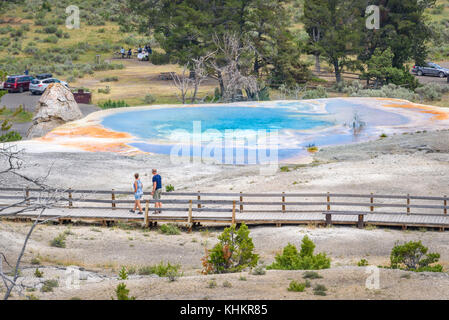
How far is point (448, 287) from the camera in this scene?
12.6 m

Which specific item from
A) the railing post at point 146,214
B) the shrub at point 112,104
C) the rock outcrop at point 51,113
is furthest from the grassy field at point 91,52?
the railing post at point 146,214

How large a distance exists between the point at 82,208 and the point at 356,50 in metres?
34.1

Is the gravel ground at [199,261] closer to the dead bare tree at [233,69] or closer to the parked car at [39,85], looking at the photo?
the dead bare tree at [233,69]

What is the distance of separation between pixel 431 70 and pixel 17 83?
34.4 m

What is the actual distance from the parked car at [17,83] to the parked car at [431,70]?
32.5m

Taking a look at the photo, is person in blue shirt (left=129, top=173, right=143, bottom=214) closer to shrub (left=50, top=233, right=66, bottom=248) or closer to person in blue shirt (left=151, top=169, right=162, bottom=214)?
person in blue shirt (left=151, top=169, right=162, bottom=214)

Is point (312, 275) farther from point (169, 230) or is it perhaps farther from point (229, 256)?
point (169, 230)

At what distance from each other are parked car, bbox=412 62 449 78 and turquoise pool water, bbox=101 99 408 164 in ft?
64.5

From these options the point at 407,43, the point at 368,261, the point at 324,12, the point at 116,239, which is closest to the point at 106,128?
the point at 116,239

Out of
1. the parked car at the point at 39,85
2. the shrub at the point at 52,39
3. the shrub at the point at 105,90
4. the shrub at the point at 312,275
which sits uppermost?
the shrub at the point at 52,39

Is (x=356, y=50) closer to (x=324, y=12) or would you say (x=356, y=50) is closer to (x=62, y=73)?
(x=324, y=12)

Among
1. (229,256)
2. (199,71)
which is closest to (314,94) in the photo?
(199,71)

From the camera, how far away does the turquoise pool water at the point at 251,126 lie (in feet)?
102

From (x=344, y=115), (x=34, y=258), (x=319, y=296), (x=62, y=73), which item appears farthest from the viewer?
(x=62, y=73)
